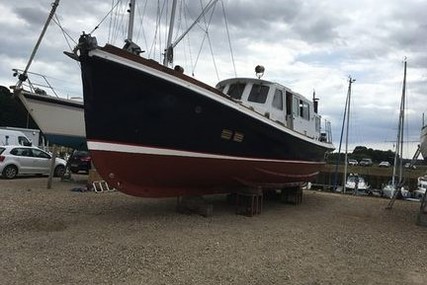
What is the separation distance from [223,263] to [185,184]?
3.29 metres

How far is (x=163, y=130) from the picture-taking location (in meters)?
8.96

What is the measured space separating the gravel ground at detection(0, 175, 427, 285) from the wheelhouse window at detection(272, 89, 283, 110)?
2.84 meters

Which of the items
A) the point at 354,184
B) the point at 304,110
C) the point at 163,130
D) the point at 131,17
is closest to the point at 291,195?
the point at 304,110

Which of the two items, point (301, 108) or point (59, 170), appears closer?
point (301, 108)

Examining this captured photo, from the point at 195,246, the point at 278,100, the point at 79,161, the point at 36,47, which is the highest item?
the point at 36,47

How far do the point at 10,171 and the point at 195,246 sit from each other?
46.2 feet

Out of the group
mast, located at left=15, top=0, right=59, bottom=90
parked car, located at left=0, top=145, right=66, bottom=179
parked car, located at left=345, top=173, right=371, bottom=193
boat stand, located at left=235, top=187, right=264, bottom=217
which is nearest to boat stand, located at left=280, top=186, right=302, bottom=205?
boat stand, located at left=235, top=187, right=264, bottom=217

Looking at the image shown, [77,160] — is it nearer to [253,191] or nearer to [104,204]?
[104,204]

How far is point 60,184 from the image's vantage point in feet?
56.7

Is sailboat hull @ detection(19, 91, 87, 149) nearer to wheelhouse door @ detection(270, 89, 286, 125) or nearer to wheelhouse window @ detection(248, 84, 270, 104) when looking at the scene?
wheelhouse window @ detection(248, 84, 270, 104)

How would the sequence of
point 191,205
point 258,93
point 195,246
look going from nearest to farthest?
point 195,246, point 191,205, point 258,93

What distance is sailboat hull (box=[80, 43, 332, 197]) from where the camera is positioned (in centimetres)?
850

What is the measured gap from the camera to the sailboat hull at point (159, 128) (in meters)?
8.50

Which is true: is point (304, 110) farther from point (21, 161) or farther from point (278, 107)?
point (21, 161)
